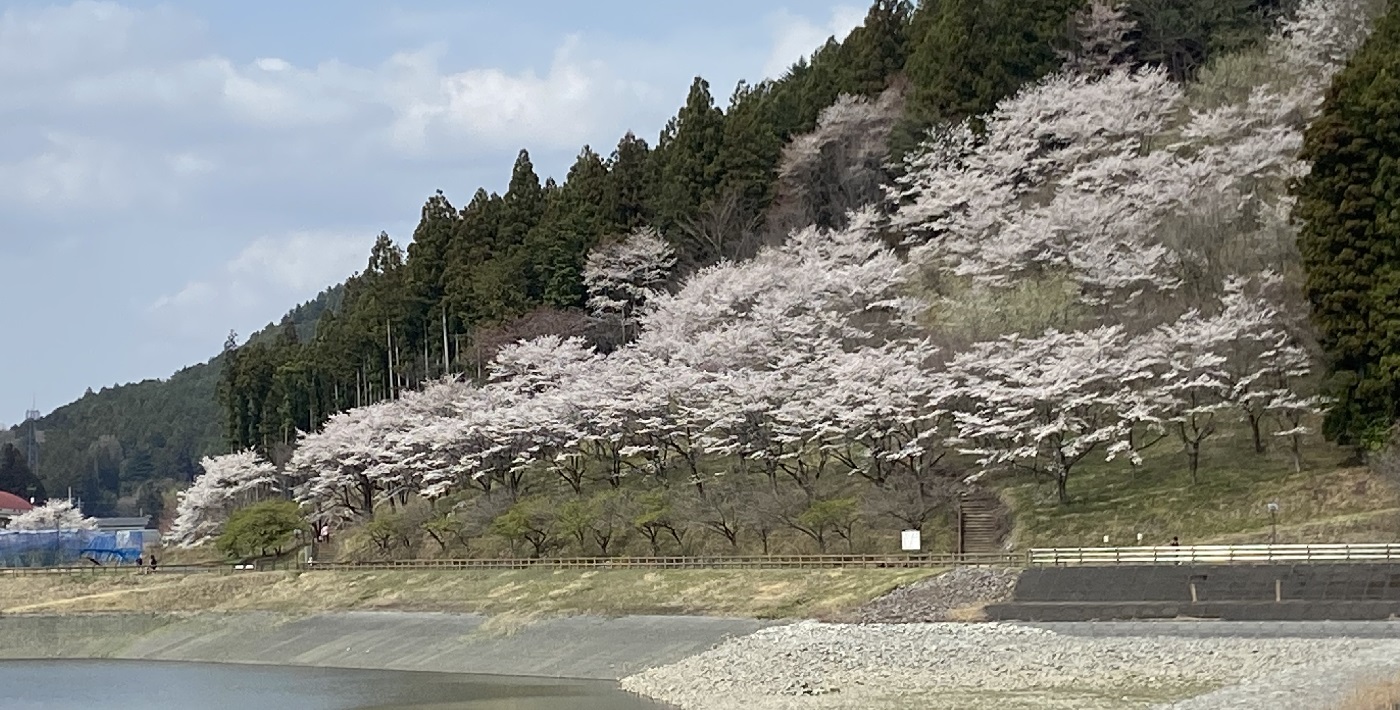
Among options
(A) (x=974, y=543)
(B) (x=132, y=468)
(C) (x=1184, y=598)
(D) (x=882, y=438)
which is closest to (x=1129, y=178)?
(D) (x=882, y=438)

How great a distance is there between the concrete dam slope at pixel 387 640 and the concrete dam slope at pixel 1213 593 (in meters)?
8.03

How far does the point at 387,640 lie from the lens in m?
50.6

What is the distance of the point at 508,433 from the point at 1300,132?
32.4 meters

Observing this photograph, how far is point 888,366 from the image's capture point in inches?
2227

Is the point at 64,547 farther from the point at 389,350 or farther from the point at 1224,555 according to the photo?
the point at 1224,555

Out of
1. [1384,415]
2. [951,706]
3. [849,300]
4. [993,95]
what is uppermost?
[993,95]

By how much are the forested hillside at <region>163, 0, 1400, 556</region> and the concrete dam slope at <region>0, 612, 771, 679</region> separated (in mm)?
8354

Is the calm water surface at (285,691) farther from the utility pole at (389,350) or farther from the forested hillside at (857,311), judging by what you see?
the utility pole at (389,350)

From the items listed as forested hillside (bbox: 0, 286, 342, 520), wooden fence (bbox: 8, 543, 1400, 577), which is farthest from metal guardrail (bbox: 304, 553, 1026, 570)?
forested hillside (bbox: 0, 286, 342, 520)

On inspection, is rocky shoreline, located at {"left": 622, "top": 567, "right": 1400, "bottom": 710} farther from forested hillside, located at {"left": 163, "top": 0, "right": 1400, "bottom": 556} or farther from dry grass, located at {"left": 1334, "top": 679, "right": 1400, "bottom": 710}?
forested hillside, located at {"left": 163, "top": 0, "right": 1400, "bottom": 556}

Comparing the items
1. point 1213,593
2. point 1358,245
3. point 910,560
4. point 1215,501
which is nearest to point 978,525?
point 910,560

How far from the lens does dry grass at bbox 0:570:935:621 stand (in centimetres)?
4512

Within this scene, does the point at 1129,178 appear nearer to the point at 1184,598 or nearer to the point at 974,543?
the point at 974,543

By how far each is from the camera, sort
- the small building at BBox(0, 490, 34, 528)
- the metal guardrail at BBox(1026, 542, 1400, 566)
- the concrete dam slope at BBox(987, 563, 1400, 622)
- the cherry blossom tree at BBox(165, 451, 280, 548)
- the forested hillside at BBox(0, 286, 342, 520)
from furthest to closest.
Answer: the forested hillside at BBox(0, 286, 342, 520) → the small building at BBox(0, 490, 34, 528) → the cherry blossom tree at BBox(165, 451, 280, 548) → the metal guardrail at BBox(1026, 542, 1400, 566) → the concrete dam slope at BBox(987, 563, 1400, 622)
